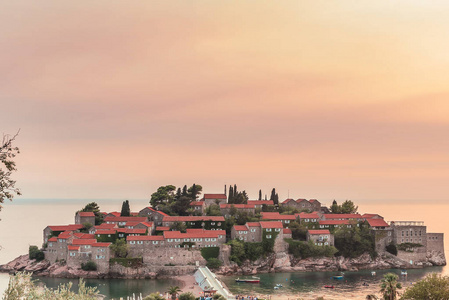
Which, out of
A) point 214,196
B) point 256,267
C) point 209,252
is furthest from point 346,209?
point 209,252

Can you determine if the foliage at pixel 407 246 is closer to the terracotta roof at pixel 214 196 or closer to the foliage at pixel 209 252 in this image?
the foliage at pixel 209 252

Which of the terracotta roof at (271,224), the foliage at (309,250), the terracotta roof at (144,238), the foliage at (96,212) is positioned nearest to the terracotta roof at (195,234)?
the terracotta roof at (144,238)

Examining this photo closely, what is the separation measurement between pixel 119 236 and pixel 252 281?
2327 cm

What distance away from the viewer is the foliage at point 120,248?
7512cm

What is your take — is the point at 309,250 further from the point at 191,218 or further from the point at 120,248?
the point at 120,248

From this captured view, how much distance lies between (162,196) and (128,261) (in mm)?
24281

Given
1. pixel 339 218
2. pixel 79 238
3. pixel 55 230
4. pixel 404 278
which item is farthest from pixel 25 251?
pixel 404 278

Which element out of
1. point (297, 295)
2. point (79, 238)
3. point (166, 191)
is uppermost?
point (166, 191)

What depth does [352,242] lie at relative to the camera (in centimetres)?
8362

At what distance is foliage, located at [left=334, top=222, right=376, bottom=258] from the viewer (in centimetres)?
8338

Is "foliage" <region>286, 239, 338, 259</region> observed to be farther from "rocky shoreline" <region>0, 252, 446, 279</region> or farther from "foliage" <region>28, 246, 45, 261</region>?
"foliage" <region>28, 246, 45, 261</region>

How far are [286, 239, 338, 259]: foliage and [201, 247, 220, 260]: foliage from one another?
1237 cm

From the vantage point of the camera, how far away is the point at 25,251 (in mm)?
105062

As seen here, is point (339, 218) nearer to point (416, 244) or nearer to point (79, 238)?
point (416, 244)
